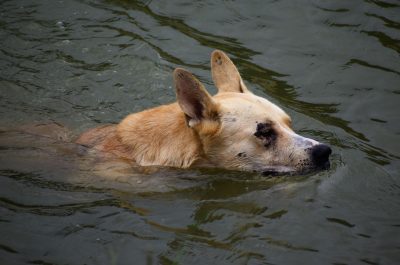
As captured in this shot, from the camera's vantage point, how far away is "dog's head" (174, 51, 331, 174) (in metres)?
5.70

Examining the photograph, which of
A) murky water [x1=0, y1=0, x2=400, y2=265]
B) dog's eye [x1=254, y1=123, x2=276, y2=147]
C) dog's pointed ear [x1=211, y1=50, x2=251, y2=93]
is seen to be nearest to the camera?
murky water [x1=0, y1=0, x2=400, y2=265]

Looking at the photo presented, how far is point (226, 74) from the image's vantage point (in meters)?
6.49

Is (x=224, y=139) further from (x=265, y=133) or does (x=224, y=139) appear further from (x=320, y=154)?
(x=320, y=154)

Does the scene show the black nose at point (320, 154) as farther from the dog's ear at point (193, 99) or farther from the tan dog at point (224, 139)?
the dog's ear at point (193, 99)

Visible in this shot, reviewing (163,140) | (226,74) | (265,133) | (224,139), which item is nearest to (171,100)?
(226,74)

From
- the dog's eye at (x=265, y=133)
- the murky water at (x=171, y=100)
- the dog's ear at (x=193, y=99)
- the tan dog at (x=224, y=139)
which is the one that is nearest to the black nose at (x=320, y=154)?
the tan dog at (x=224, y=139)

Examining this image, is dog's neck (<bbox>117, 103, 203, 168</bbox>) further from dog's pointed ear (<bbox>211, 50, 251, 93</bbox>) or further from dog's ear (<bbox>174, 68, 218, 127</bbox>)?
dog's pointed ear (<bbox>211, 50, 251, 93</bbox>)

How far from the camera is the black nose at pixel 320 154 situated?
18.5ft

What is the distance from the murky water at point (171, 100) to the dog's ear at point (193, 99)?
0.62 m

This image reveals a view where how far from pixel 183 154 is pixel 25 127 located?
2.37 m

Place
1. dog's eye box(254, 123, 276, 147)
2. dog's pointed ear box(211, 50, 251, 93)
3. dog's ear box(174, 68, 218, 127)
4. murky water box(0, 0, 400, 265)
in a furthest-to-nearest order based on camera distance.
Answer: dog's pointed ear box(211, 50, 251, 93), dog's eye box(254, 123, 276, 147), dog's ear box(174, 68, 218, 127), murky water box(0, 0, 400, 265)

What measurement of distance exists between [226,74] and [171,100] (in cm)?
180

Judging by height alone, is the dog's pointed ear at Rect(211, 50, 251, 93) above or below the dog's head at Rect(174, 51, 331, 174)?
above

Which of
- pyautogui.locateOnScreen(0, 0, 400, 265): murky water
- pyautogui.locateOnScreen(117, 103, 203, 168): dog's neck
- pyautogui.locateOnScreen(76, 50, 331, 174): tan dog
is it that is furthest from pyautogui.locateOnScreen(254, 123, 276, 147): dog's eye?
pyautogui.locateOnScreen(117, 103, 203, 168): dog's neck
